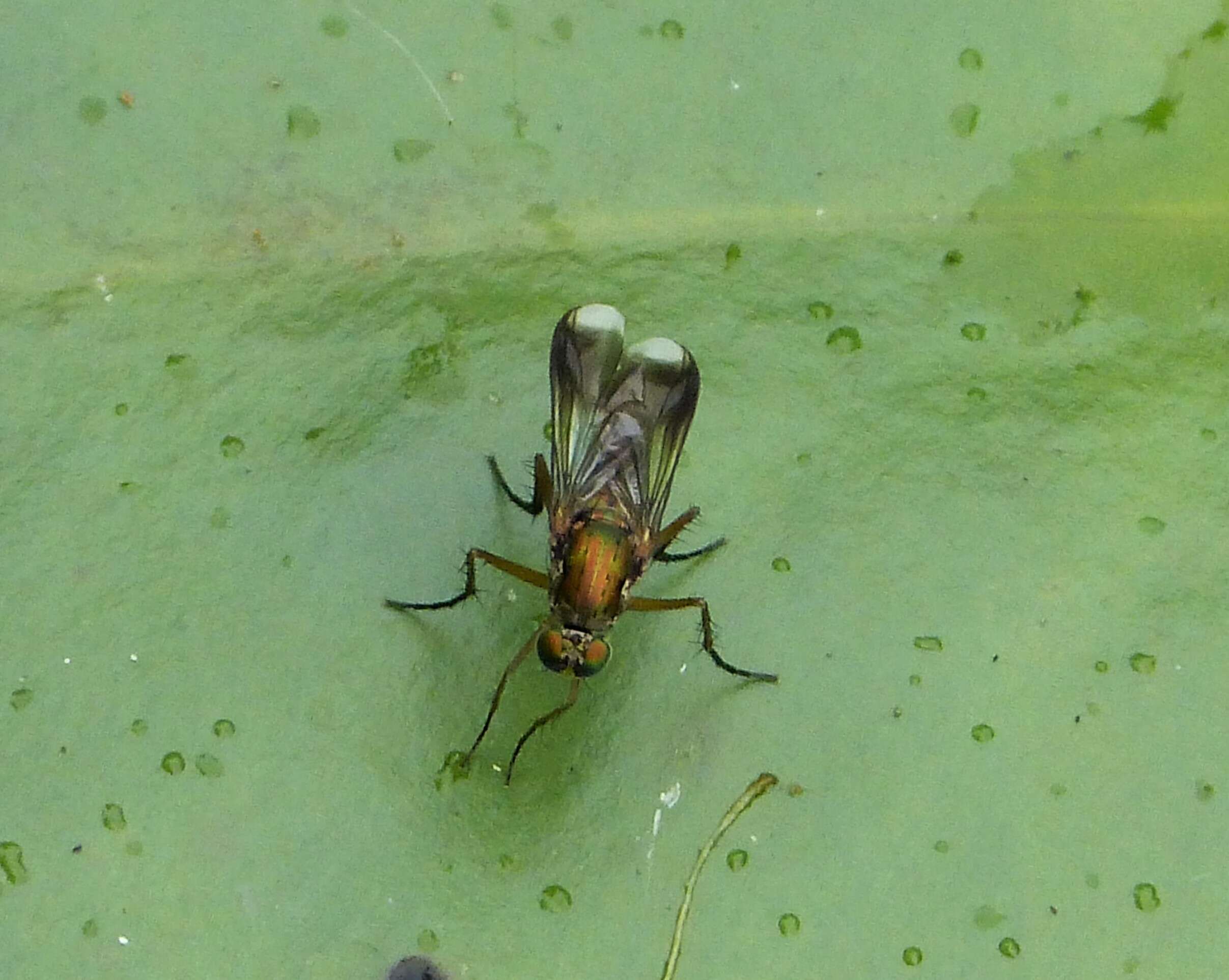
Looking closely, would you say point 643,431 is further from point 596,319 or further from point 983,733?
point 983,733

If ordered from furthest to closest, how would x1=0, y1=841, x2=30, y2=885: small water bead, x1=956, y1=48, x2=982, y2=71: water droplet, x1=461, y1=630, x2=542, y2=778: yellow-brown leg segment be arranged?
x1=956, y1=48, x2=982, y2=71: water droplet
x1=461, y1=630, x2=542, y2=778: yellow-brown leg segment
x1=0, y1=841, x2=30, y2=885: small water bead

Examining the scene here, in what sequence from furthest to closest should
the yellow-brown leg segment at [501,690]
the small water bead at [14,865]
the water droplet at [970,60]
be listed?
1. the water droplet at [970,60]
2. the yellow-brown leg segment at [501,690]
3. the small water bead at [14,865]

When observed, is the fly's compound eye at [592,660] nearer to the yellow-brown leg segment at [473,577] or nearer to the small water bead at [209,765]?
the yellow-brown leg segment at [473,577]

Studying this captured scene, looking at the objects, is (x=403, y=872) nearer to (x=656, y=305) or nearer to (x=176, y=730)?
(x=176, y=730)

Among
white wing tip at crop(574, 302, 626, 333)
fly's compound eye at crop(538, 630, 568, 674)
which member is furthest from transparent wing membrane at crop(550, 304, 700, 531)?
fly's compound eye at crop(538, 630, 568, 674)

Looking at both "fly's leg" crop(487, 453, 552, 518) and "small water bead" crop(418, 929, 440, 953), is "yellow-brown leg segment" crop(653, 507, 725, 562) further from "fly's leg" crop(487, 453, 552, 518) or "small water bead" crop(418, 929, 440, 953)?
"small water bead" crop(418, 929, 440, 953)

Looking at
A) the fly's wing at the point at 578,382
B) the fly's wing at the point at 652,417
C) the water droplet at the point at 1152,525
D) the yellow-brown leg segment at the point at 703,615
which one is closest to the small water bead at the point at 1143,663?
the water droplet at the point at 1152,525

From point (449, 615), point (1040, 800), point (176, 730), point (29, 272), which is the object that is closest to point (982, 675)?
point (1040, 800)
